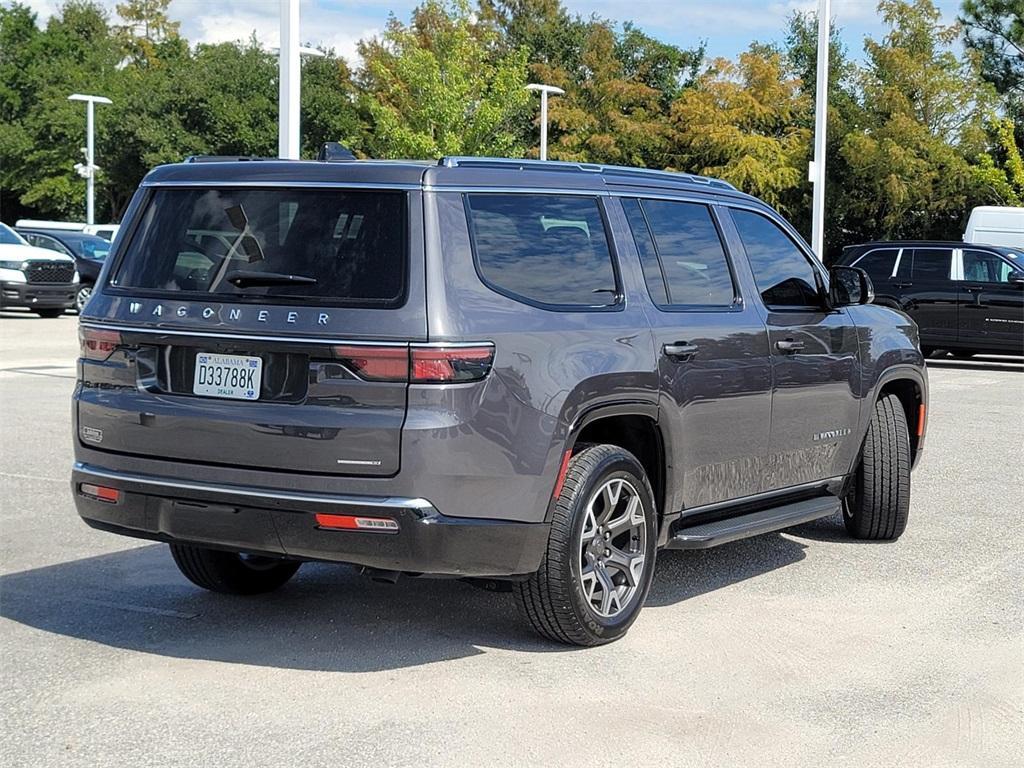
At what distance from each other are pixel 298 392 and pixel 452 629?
1.38 meters

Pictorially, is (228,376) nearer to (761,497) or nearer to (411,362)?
(411,362)

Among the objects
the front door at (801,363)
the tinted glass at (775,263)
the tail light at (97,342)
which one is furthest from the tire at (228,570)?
the tinted glass at (775,263)

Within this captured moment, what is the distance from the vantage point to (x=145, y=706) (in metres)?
4.79

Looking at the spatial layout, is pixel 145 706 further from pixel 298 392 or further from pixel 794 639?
pixel 794 639

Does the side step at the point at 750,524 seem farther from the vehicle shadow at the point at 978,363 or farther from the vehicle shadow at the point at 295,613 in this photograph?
the vehicle shadow at the point at 978,363

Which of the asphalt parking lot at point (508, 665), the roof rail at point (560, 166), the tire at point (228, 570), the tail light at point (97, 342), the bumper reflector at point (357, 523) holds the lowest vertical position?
the asphalt parking lot at point (508, 665)

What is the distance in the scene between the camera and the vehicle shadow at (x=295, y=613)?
Result: 5.53m

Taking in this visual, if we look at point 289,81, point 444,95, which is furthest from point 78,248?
point 289,81

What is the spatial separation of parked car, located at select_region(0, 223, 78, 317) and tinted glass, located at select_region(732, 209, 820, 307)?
76.3ft

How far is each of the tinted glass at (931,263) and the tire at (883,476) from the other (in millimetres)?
14444

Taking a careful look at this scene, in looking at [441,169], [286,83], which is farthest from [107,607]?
[286,83]

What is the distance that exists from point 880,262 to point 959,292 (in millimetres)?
1328

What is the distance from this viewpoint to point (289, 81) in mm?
13078

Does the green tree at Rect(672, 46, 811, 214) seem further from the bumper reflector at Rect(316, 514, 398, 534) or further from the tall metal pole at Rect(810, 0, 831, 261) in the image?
the bumper reflector at Rect(316, 514, 398, 534)
